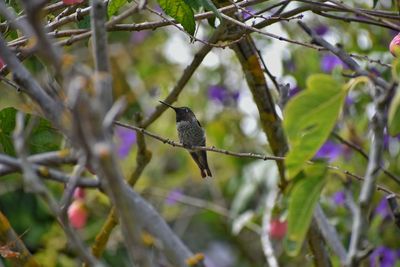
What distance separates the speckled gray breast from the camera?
183 cm

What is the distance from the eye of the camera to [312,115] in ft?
3.24

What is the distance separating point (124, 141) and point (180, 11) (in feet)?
7.69

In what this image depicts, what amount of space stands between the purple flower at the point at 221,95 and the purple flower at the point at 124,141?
0.44 m

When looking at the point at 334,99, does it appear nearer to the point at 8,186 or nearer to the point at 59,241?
the point at 59,241

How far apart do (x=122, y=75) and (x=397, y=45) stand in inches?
114

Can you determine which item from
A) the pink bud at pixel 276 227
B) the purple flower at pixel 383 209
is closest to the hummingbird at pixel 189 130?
the pink bud at pixel 276 227

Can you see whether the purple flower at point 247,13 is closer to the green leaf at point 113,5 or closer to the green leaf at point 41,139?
the green leaf at point 113,5

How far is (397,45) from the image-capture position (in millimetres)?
1377

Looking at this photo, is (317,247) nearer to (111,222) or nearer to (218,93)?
(111,222)

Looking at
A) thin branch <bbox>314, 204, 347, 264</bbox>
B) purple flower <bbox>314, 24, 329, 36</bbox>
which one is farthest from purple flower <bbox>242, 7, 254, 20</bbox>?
purple flower <bbox>314, 24, 329, 36</bbox>

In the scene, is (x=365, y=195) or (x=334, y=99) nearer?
(x=365, y=195)

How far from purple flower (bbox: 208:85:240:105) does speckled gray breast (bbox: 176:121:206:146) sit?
79.8 inches

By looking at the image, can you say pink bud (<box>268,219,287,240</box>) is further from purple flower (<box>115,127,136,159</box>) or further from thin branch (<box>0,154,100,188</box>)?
thin branch (<box>0,154,100,188</box>)

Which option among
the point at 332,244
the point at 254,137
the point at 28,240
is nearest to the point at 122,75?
the point at 254,137
